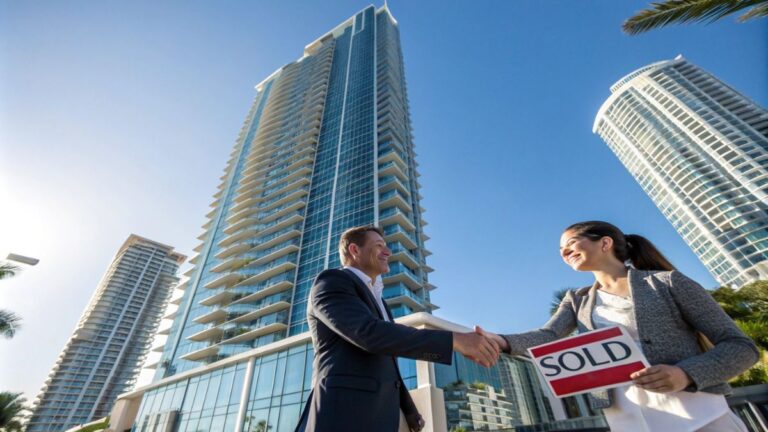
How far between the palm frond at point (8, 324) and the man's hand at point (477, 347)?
19.4 meters

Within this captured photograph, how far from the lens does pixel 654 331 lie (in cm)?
160

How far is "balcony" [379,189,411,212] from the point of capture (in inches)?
1473

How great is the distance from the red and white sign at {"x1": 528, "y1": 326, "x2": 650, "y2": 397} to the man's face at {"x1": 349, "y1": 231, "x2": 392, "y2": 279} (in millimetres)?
1223

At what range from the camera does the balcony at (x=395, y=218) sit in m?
35.9

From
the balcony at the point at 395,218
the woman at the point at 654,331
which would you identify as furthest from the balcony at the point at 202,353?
the woman at the point at 654,331

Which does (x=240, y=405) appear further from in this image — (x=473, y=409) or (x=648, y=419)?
(x=648, y=419)

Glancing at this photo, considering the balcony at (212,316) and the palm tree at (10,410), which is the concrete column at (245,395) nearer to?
the balcony at (212,316)

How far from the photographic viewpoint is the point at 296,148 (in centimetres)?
5059

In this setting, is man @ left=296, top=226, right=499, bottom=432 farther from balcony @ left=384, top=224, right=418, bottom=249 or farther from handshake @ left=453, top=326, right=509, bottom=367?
balcony @ left=384, top=224, right=418, bottom=249

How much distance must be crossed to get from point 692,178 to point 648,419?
88.2 metres

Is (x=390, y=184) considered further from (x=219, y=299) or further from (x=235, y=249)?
(x=219, y=299)

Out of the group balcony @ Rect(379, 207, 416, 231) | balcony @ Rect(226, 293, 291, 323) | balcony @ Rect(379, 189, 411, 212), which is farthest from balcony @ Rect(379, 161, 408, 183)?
balcony @ Rect(226, 293, 291, 323)

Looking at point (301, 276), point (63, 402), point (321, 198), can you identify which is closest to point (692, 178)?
point (321, 198)

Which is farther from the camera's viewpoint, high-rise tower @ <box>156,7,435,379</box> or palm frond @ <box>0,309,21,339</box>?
high-rise tower @ <box>156,7,435,379</box>
